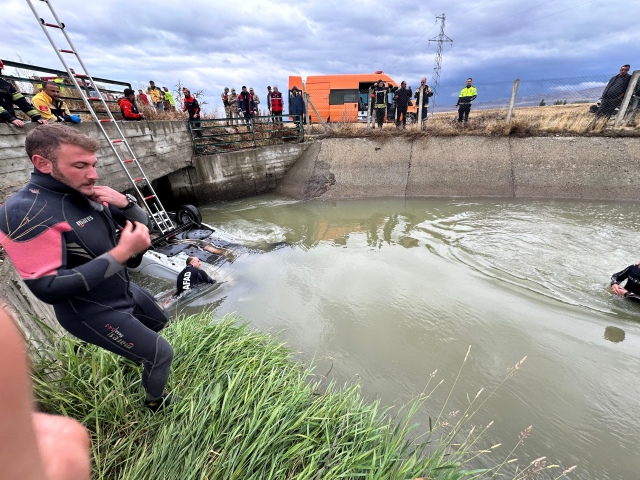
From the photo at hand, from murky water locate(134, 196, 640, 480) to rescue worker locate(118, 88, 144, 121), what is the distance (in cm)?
378

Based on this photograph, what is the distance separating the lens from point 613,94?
352 inches

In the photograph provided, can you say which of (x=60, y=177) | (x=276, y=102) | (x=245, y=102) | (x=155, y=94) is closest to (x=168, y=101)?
(x=155, y=94)

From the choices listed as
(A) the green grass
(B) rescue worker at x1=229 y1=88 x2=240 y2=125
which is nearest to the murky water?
(A) the green grass

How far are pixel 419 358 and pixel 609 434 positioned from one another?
5.16 feet

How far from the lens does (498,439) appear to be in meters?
2.38

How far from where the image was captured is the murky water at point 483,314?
2.54 metres

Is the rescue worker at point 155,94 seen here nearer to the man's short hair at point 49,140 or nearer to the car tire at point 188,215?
the car tire at point 188,215

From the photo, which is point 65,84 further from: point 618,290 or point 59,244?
point 618,290

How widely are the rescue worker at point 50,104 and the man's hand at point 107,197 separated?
4790 millimetres

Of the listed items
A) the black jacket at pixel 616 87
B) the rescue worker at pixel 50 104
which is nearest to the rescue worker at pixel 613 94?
the black jacket at pixel 616 87

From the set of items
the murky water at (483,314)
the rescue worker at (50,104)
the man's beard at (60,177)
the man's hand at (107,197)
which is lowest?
the murky water at (483,314)

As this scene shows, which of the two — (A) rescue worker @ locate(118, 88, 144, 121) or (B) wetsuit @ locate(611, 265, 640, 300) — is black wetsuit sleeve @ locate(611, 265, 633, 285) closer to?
(B) wetsuit @ locate(611, 265, 640, 300)

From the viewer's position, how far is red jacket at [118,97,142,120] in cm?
675

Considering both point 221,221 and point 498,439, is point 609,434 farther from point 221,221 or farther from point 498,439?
point 221,221
